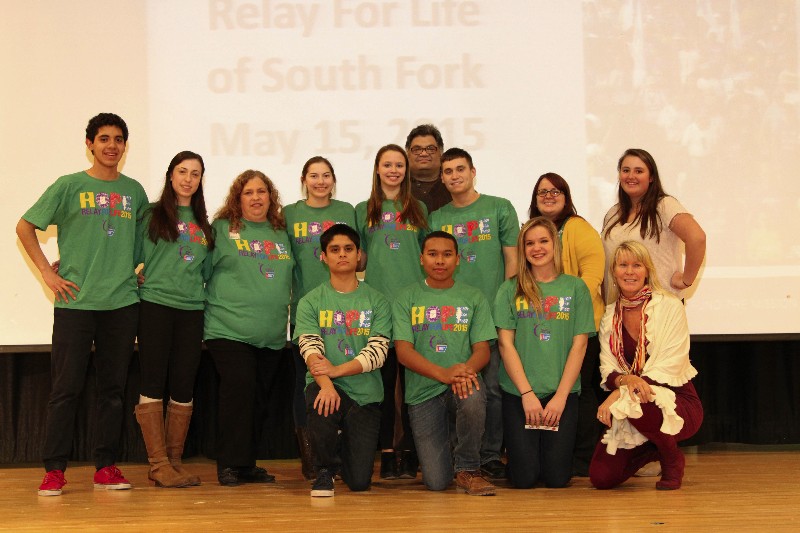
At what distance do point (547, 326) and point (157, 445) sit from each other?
5.41 feet

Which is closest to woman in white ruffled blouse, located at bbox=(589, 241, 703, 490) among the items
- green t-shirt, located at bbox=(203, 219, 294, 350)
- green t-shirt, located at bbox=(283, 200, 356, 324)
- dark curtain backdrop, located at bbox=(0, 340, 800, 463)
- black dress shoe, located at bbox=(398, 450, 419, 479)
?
black dress shoe, located at bbox=(398, 450, 419, 479)

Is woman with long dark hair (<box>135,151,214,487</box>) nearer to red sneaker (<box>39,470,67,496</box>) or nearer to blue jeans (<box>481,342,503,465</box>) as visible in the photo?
red sneaker (<box>39,470,67,496</box>)

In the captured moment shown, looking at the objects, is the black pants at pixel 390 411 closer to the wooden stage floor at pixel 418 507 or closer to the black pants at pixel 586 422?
the wooden stage floor at pixel 418 507

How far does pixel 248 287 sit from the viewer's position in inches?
149

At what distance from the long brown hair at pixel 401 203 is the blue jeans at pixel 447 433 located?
0.74 m

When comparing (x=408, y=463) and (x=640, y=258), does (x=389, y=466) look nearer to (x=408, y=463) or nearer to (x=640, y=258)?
(x=408, y=463)

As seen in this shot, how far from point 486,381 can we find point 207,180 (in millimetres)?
1808

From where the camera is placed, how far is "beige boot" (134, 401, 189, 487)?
12.3 feet

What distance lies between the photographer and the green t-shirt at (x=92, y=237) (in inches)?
143

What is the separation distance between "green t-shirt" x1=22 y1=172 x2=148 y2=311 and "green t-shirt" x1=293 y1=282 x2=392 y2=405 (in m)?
0.73

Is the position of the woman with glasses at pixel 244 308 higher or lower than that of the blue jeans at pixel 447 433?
higher

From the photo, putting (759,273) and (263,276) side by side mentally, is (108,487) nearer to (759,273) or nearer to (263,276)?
(263,276)

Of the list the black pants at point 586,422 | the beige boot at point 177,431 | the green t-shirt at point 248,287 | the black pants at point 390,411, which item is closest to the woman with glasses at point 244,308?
the green t-shirt at point 248,287

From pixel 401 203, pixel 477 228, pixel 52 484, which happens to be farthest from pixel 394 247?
pixel 52 484
